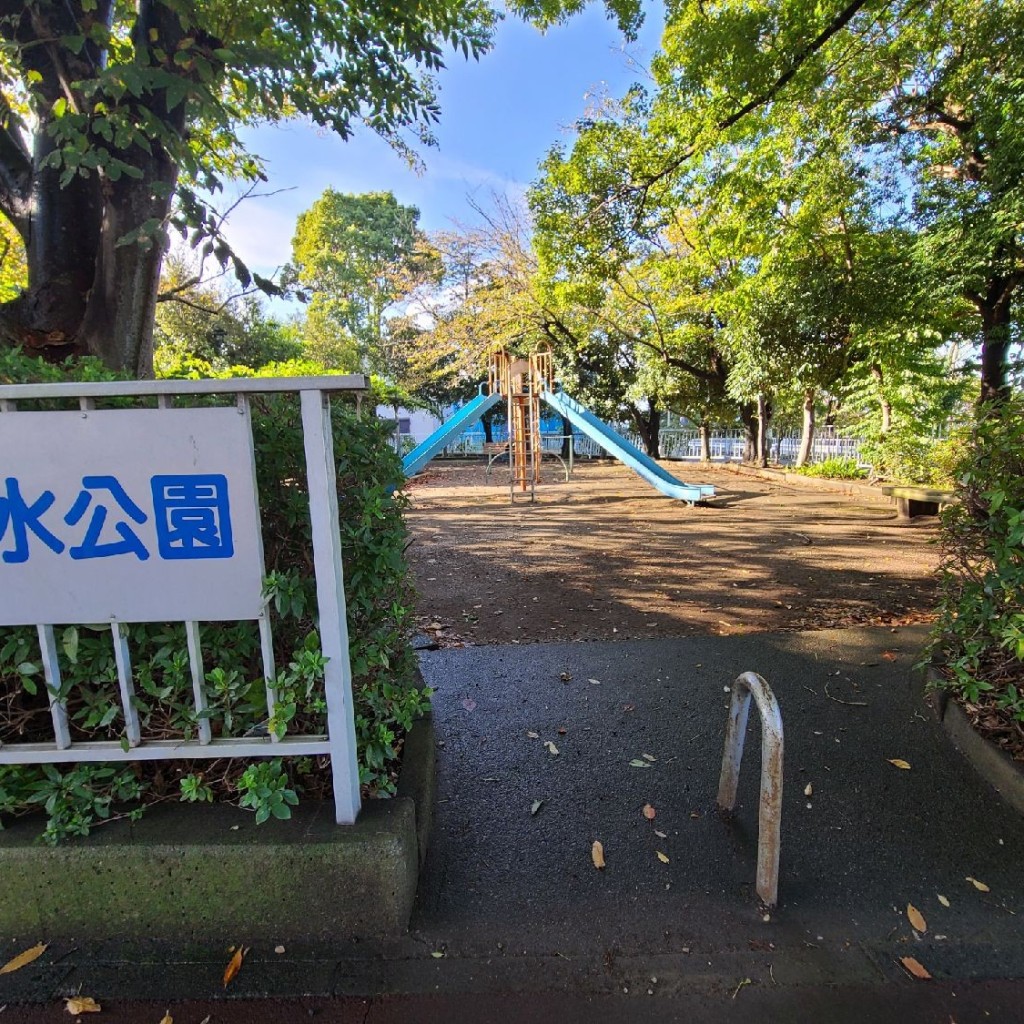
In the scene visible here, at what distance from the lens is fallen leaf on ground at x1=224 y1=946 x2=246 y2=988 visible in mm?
1503

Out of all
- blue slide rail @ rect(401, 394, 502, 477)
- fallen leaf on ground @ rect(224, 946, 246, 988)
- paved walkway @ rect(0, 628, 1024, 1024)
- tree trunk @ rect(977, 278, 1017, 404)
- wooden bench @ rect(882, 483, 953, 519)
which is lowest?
paved walkway @ rect(0, 628, 1024, 1024)

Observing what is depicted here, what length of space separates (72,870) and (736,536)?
284 inches

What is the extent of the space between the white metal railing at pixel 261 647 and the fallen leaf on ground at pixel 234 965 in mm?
431

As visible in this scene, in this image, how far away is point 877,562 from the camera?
5.73m

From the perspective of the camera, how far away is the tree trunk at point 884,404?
10.3m

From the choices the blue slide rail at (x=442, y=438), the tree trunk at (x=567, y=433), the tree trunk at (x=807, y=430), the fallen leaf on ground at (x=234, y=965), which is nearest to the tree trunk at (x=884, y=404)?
the tree trunk at (x=807, y=430)

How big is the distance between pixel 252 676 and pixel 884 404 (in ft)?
38.8

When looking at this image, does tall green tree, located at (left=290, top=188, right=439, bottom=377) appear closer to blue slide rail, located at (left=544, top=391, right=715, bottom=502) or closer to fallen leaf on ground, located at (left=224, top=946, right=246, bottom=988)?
blue slide rail, located at (left=544, top=391, right=715, bottom=502)

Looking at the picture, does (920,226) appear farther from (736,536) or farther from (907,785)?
(907,785)

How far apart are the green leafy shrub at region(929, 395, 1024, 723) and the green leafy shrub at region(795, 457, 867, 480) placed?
1055 cm

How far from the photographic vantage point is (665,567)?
5.84 meters

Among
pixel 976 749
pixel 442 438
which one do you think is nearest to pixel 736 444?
pixel 442 438

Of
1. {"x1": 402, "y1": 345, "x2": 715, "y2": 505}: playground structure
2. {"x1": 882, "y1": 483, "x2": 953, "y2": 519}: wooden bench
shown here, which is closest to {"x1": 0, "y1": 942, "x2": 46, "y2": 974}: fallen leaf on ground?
{"x1": 402, "y1": 345, "x2": 715, "y2": 505}: playground structure

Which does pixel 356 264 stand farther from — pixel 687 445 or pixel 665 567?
pixel 665 567
